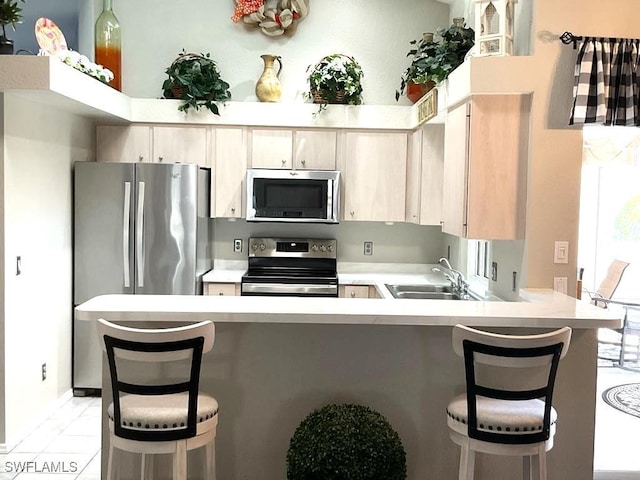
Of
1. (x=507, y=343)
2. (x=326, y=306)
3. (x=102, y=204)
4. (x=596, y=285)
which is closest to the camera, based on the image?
(x=507, y=343)

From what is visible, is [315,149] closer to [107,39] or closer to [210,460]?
[107,39]

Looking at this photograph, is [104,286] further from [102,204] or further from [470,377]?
[470,377]

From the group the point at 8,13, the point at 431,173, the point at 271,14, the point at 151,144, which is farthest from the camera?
the point at 271,14

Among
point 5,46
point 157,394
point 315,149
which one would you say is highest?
point 5,46

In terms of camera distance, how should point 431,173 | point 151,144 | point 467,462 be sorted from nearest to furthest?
point 467,462, point 431,173, point 151,144

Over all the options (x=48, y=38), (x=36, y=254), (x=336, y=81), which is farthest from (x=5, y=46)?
(x=336, y=81)

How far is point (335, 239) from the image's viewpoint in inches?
229

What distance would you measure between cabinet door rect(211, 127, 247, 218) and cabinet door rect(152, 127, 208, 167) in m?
0.13

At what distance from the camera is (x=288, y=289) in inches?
207

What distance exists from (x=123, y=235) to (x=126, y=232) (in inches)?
1.6

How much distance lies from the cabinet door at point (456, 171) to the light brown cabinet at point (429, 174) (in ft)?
2.36

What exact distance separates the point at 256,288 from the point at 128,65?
221 centimetres

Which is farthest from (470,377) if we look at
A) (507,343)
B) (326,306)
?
(326,306)

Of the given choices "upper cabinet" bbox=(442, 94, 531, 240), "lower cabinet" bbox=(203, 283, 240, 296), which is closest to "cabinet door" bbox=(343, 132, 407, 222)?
"lower cabinet" bbox=(203, 283, 240, 296)
